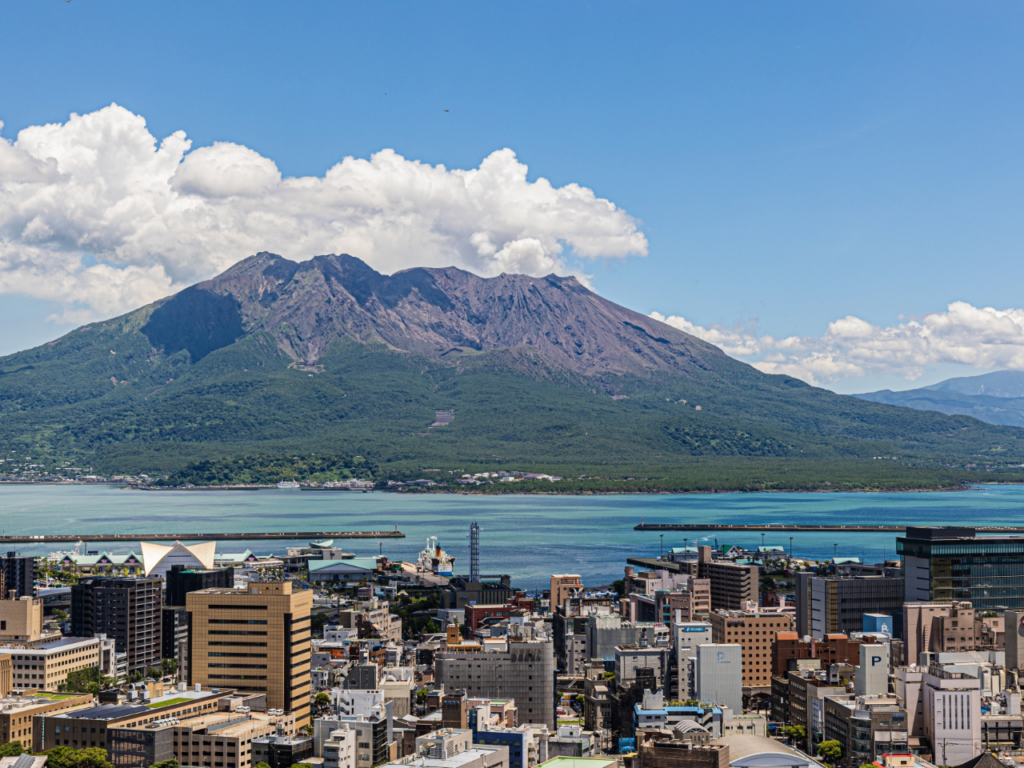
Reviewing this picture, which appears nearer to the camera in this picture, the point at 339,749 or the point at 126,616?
the point at 339,749

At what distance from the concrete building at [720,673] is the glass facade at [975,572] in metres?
11.6

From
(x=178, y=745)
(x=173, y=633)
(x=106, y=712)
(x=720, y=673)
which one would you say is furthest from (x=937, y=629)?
(x=173, y=633)

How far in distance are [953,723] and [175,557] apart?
40147 millimetres

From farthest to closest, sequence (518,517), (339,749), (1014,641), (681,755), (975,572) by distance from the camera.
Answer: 1. (518,517)
2. (975,572)
3. (1014,641)
4. (339,749)
5. (681,755)

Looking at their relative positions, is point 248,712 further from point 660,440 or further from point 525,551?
point 660,440

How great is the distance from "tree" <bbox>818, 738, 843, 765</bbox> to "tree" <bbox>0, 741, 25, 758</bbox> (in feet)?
55.1

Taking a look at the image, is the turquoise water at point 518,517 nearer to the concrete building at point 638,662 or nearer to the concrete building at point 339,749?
the concrete building at point 638,662

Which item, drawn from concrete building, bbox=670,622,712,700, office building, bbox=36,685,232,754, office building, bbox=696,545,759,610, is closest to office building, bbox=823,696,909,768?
concrete building, bbox=670,622,712,700

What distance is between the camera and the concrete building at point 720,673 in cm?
3478

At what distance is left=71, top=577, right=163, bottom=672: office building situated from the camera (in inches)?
1693

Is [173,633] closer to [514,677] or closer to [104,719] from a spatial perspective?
[514,677]

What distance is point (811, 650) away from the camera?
37.4 m

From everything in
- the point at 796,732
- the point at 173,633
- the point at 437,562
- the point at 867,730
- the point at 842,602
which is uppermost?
the point at 842,602

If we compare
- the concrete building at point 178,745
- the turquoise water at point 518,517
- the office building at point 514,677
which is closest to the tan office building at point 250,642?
the office building at point 514,677
